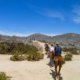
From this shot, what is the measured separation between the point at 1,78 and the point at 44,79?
2483 millimetres

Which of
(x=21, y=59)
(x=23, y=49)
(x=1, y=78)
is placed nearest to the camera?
(x=1, y=78)

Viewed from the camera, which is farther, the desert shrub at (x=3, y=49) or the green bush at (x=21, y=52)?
the desert shrub at (x=3, y=49)

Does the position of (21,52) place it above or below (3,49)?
below

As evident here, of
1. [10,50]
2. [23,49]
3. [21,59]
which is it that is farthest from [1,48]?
[21,59]

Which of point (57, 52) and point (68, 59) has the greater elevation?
point (57, 52)

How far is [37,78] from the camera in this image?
5941 millimetres

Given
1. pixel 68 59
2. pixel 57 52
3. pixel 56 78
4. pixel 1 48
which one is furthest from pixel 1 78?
pixel 1 48

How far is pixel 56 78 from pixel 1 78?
321 cm

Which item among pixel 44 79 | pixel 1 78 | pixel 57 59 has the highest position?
pixel 57 59

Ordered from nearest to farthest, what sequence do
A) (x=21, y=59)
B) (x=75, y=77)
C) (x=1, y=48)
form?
(x=75, y=77)
(x=21, y=59)
(x=1, y=48)

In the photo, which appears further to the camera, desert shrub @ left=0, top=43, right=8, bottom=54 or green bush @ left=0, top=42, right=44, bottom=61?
desert shrub @ left=0, top=43, right=8, bottom=54

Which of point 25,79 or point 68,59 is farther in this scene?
point 68,59

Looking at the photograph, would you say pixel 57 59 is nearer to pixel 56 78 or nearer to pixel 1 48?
pixel 56 78

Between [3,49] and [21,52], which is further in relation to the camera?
[3,49]
